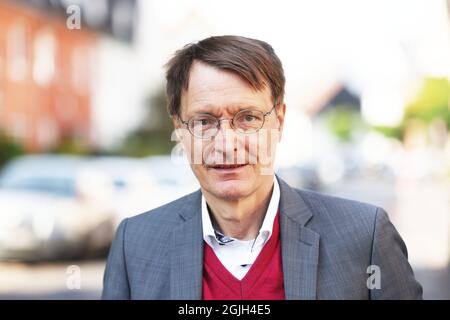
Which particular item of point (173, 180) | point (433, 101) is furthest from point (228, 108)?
point (433, 101)

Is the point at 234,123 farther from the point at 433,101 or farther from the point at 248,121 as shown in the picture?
the point at 433,101

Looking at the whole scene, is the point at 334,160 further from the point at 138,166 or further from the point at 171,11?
the point at 138,166

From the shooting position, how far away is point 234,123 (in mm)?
1956

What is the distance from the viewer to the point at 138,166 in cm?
1136

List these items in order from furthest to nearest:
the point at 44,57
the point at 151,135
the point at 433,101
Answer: the point at 433,101 < the point at 151,135 < the point at 44,57

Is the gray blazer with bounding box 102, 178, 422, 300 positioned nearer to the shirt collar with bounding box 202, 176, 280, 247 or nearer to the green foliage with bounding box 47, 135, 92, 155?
the shirt collar with bounding box 202, 176, 280, 247

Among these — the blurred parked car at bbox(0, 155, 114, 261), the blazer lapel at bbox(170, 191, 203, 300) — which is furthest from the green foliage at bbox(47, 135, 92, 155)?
the blazer lapel at bbox(170, 191, 203, 300)

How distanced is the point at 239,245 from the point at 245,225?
2.4 inches

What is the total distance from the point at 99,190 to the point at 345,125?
63.6 m

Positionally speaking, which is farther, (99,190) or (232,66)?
(99,190)

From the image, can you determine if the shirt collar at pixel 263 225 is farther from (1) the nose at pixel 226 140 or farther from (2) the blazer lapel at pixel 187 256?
(1) the nose at pixel 226 140
